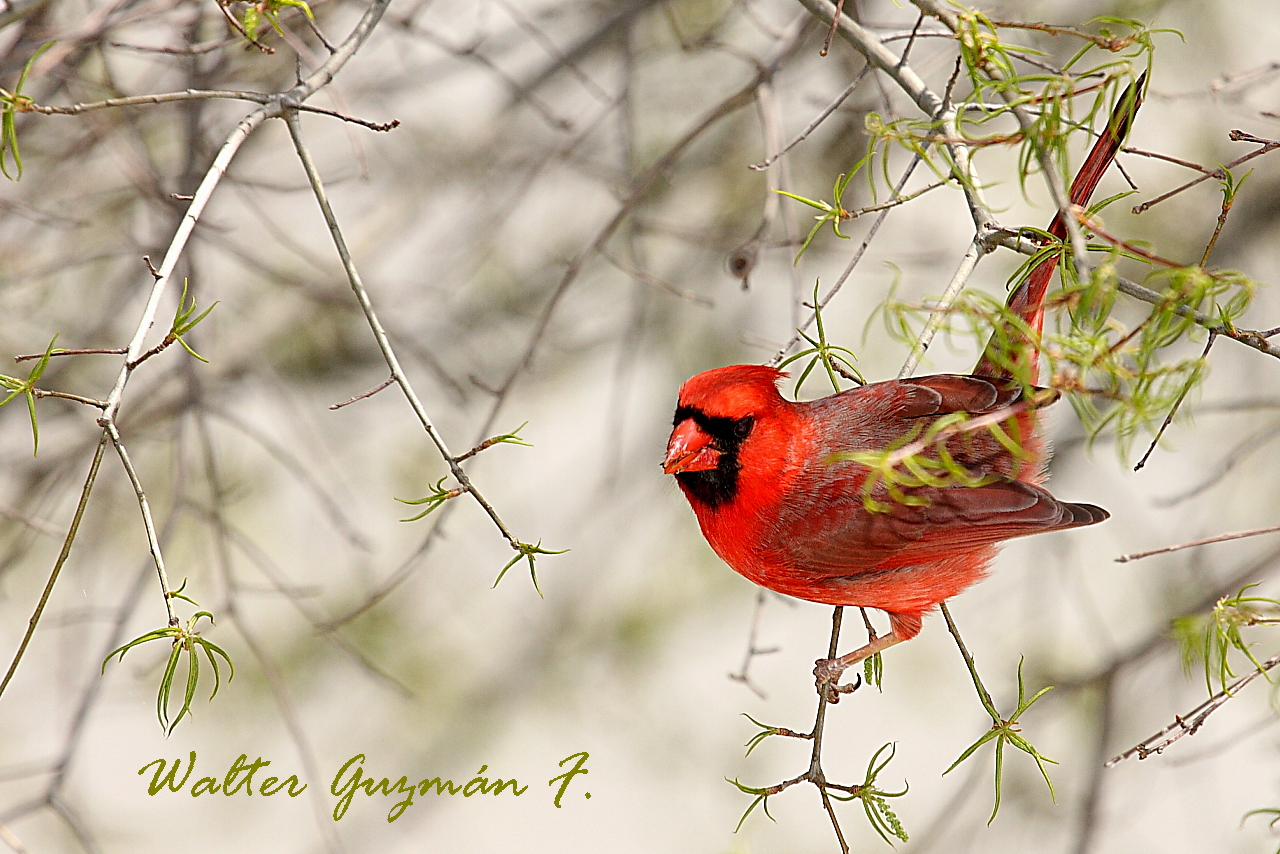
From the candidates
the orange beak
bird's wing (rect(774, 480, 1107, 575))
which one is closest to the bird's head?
the orange beak

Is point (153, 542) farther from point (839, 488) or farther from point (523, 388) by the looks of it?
point (523, 388)

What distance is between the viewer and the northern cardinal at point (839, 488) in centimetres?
114

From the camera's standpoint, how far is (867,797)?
3.36 feet

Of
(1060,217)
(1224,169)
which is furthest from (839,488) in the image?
(1224,169)

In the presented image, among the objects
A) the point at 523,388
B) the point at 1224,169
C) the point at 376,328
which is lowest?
the point at 1224,169

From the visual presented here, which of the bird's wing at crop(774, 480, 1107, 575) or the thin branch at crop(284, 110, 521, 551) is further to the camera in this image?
the bird's wing at crop(774, 480, 1107, 575)

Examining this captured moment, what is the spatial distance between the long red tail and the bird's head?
24 cm

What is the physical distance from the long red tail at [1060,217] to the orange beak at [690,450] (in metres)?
0.31

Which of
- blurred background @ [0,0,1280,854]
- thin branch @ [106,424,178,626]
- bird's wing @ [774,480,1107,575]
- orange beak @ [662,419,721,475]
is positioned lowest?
thin branch @ [106,424,178,626]

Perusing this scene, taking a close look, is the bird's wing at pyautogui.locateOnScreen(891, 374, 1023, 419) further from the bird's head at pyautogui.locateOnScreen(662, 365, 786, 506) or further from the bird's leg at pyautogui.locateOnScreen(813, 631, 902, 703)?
the bird's leg at pyautogui.locateOnScreen(813, 631, 902, 703)

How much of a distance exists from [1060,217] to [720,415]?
0.41m

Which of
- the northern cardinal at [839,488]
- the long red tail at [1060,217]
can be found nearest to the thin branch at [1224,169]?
the long red tail at [1060,217]

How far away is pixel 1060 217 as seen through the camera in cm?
89

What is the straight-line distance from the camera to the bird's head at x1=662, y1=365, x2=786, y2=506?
44.7 inches
